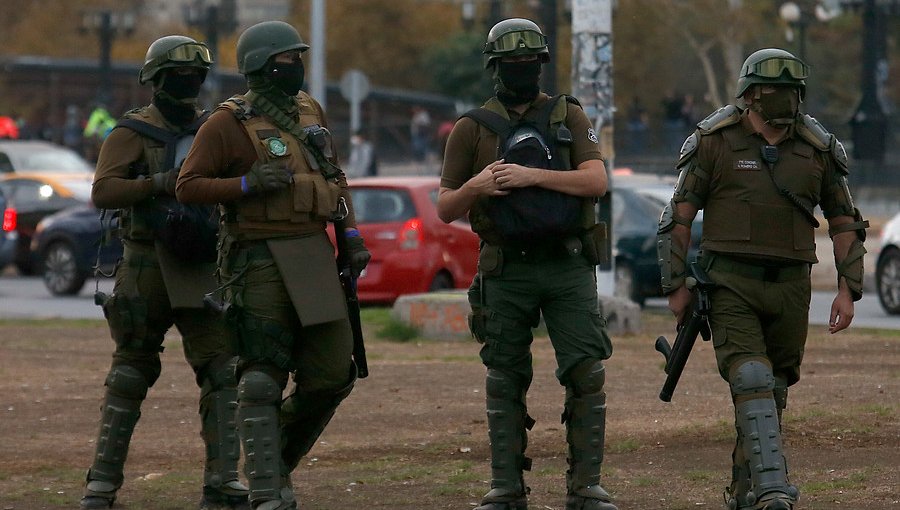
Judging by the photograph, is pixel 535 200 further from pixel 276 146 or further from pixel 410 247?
pixel 410 247

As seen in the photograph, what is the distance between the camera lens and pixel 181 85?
743 centimetres

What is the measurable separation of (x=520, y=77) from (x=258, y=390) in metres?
1.49

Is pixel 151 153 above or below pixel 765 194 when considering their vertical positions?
above

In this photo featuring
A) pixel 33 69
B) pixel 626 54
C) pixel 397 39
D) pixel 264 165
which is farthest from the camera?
pixel 397 39

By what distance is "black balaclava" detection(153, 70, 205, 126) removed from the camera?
24.3 feet

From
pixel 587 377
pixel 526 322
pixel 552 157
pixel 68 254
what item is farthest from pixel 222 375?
pixel 68 254

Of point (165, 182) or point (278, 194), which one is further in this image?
point (165, 182)

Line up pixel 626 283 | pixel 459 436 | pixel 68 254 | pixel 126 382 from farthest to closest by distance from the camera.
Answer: pixel 68 254
pixel 626 283
pixel 459 436
pixel 126 382

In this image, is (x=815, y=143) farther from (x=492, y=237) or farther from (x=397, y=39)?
(x=397, y=39)

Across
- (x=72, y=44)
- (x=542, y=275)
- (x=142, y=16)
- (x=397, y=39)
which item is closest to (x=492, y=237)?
(x=542, y=275)

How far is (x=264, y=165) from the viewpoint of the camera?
6.76 meters

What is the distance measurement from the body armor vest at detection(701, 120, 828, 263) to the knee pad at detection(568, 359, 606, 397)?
63 centimetres

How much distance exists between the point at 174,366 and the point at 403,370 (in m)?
1.77

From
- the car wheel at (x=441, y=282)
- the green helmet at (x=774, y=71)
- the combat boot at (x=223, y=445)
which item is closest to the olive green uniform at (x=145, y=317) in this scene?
the combat boot at (x=223, y=445)
